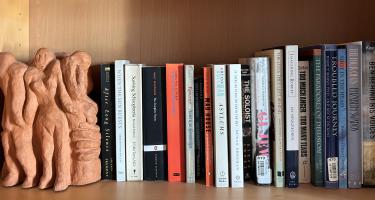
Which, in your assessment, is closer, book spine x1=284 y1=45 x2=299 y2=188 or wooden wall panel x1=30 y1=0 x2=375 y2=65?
book spine x1=284 y1=45 x2=299 y2=188

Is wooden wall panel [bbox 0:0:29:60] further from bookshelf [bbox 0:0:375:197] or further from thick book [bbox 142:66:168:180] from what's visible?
thick book [bbox 142:66:168:180]

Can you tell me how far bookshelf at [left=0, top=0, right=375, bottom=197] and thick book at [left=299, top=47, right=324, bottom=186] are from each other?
0.59 ft

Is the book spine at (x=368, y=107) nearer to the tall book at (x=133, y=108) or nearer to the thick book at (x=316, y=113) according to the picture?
the thick book at (x=316, y=113)

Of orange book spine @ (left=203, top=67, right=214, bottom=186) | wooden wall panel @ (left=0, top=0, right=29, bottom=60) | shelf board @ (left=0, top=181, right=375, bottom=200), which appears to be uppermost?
wooden wall panel @ (left=0, top=0, right=29, bottom=60)

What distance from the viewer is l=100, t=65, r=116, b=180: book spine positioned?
944 mm

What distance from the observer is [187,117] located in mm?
921

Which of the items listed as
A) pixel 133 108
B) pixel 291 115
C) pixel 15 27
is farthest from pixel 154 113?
pixel 15 27

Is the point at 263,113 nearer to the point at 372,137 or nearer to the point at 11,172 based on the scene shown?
the point at 372,137

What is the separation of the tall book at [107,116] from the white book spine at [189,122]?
155 millimetres

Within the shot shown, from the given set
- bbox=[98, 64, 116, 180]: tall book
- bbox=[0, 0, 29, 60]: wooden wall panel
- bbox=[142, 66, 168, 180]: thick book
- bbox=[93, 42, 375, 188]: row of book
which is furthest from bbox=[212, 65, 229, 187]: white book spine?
bbox=[0, 0, 29, 60]: wooden wall panel

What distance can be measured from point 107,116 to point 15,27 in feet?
1.04

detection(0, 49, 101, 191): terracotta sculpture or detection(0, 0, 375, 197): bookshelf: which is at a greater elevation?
detection(0, 0, 375, 197): bookshelf

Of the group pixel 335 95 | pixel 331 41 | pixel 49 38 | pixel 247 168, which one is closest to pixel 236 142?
pixel 247 168

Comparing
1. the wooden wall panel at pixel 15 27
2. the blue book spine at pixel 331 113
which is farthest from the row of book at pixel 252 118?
the wooden wall panel at pixel 15 27
